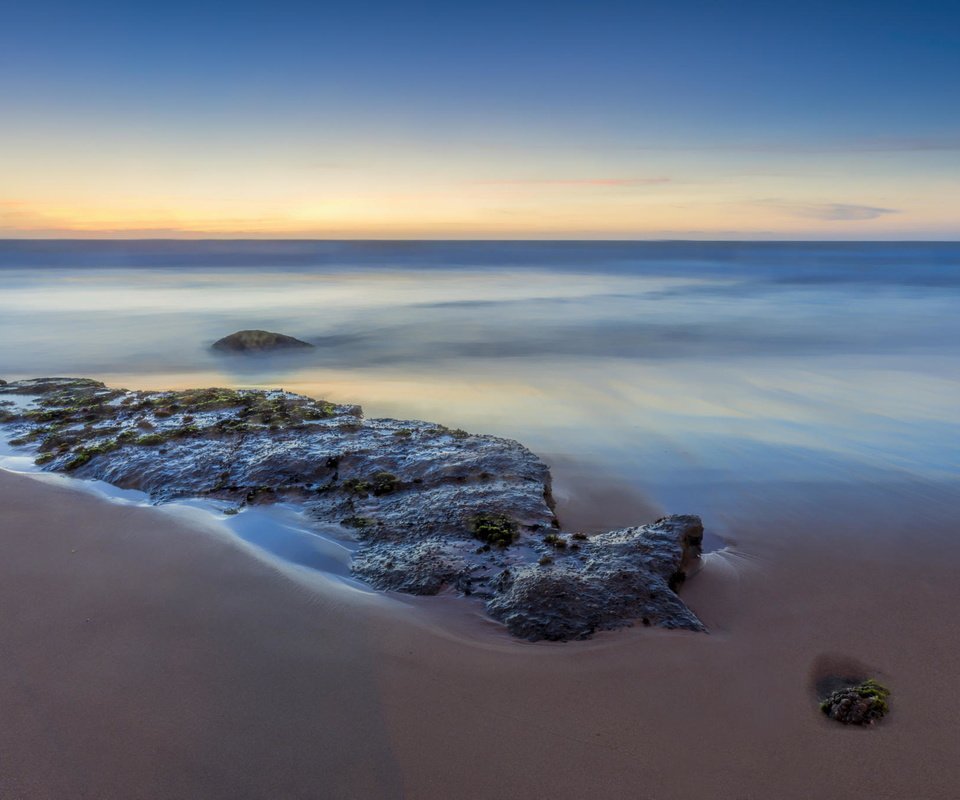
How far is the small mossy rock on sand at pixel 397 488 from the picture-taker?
355 cm

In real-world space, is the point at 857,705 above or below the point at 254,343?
above

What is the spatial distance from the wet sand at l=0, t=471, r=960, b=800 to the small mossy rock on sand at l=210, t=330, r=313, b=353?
932cm

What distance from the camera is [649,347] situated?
49.5 ft

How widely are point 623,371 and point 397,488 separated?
800 centimetres

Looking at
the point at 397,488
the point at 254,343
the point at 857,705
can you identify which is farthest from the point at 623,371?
the point at 857,705

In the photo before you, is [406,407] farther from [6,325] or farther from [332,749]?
[6,325]

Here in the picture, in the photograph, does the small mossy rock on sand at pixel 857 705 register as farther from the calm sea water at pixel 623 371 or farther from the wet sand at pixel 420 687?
the calm sea water at pixel 623 371

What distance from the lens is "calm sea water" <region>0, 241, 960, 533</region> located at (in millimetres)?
6316

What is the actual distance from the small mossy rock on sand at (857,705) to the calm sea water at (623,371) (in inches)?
87.1

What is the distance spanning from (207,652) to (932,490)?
5.82 meters

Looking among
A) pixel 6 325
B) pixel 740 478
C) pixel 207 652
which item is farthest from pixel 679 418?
pixel 6 325

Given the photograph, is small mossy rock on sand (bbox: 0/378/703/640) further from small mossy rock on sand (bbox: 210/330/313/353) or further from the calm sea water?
small mossy rock on sand (bbox: 210/330/313/353)

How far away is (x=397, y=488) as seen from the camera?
4.88m

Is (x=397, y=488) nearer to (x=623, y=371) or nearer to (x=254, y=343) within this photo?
(x=623, y=371)
